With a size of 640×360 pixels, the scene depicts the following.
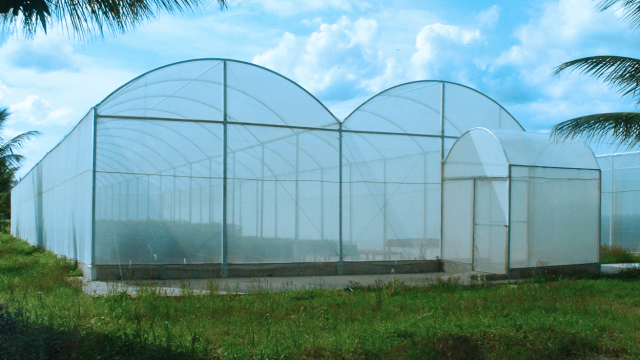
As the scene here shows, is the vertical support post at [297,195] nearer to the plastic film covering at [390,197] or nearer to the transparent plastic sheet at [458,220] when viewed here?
the plastic film covering at [390,197]

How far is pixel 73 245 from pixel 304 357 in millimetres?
10273

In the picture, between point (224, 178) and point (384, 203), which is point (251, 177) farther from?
point (384, 203)

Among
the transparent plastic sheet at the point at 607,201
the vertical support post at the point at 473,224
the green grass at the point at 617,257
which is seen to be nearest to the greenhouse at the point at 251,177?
the vertical support post at the point at 473,224

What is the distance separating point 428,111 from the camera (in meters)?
15.0

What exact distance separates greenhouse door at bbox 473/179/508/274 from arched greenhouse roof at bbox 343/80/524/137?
2.13 m

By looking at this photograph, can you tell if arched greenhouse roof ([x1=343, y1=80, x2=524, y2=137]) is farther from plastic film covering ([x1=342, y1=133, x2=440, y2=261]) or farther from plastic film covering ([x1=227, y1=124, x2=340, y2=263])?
plastic film covering ([x1=227, y1=124, x2=340, y2=263])

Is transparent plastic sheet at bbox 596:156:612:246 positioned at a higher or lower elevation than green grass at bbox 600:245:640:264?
higher

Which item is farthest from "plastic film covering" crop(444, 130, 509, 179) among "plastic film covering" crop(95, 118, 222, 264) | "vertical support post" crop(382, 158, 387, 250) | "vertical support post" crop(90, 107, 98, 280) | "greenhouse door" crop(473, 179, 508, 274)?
"vertical support post" crop(90, 107, 98, 280)

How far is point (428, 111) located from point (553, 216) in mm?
4114

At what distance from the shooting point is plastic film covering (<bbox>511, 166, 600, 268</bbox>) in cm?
1310

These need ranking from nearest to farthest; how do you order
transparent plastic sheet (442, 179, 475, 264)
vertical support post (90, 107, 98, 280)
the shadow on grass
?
the shadow on grass → vertical support post (90, 107, 98, 280) → transparent plastic sheet (442, 179, 475, 264)

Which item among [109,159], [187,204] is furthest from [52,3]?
[187,204]

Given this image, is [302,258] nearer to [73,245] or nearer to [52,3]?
[73,245]

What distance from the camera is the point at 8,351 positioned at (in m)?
4.79
